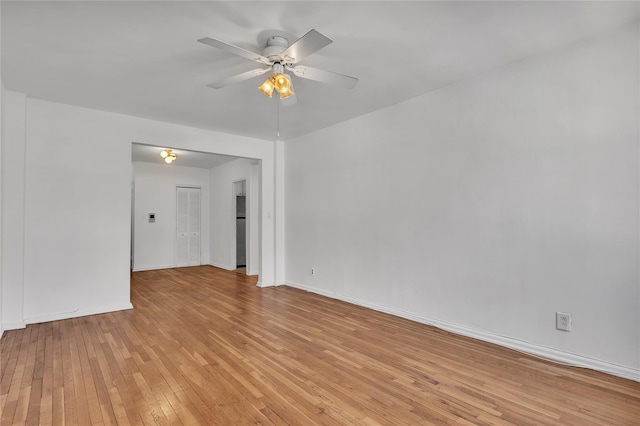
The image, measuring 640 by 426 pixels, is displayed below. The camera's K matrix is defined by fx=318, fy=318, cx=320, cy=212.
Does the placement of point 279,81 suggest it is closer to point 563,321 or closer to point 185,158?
point 563,321

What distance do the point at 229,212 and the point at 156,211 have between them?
181 centimetres

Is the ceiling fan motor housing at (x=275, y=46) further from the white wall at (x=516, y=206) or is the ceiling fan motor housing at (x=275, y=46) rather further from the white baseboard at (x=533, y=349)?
the white baseboard at (x=533, y=349)

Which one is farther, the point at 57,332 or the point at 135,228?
the point at 135,228

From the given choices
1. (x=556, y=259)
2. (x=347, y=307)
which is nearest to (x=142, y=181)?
(x=347, y=307)

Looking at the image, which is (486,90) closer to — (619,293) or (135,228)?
(619,293)

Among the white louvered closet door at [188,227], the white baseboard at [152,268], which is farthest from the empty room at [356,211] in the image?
the white louvered closet door at [188,227]

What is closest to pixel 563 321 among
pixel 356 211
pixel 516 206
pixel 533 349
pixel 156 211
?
pixel 533 349

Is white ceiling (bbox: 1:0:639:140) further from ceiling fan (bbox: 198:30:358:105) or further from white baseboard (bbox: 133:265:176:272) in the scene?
white baseboard (bbox: 133:265:176:272)

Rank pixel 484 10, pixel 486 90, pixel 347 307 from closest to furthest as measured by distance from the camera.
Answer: pixel 484 10 → pixel 486 90 → pixel 347 307

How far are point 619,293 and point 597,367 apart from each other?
60 centimetres

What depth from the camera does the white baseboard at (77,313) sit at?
12.2 feet

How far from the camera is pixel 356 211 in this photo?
14.7ft

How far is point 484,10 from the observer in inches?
84.8

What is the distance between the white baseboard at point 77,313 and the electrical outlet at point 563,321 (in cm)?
483
